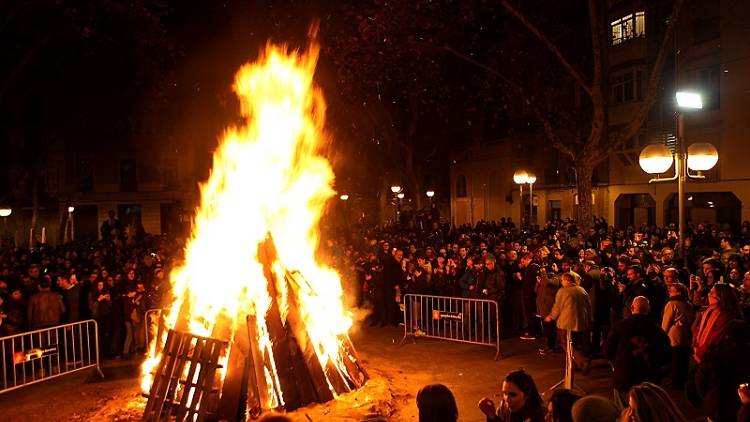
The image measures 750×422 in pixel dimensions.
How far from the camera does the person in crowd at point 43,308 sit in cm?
1149

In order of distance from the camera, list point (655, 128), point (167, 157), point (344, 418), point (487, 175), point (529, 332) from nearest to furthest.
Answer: point (344, 418) < point (529, 332) < point (655, 128) < point (487, 175) < point (167, 157)

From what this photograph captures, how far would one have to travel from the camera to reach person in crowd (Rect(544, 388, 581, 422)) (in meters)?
4.04

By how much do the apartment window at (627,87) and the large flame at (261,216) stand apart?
78.4 ft

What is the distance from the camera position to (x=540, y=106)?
19.9 meters

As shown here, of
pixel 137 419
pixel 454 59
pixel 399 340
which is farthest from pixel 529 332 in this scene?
pixel 454 59

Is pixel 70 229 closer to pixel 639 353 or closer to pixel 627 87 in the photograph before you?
pixel 627 87

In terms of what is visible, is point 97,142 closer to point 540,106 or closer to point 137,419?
point 540,106

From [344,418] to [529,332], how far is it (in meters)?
6.07

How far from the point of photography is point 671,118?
96.2ft

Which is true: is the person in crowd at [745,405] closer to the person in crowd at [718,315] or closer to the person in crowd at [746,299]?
the person in crowd at [718,315]

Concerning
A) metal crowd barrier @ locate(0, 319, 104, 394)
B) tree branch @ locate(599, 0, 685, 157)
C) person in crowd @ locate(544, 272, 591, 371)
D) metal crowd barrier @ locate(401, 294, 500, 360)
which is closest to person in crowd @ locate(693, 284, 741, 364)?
person in crowd @ locate(544, 272, 591, 371)

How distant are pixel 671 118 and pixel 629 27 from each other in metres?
5.45

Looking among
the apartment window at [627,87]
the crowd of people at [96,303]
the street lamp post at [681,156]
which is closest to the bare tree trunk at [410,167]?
the apartment window at [627,87]

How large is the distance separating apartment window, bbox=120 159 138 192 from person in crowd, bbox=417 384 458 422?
49.8 metres
